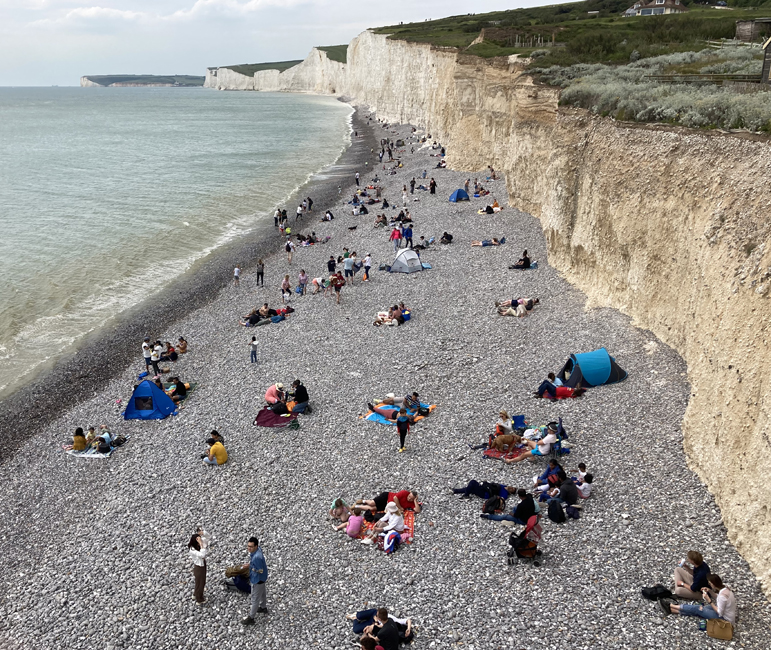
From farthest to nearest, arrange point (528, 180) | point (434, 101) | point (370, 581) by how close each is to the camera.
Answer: point (434, 101) < point (528, 180) < point (370, 581)

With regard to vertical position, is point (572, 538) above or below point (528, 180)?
below

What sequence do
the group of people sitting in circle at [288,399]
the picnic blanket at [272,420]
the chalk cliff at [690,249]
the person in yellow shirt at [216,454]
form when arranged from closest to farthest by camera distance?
the chalk cliff at [690,249] → the person in yellow shirt at [216,454] → the picnic blanket at [272,420] → the group of people sitting in circle at [288,399]

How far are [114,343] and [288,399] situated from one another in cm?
1042

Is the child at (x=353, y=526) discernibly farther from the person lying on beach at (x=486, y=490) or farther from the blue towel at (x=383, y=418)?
the blue towel at (x=383, y=418)

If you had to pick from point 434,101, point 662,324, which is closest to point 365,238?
point 662,324

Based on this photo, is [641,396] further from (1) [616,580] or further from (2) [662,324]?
(1) [616,580]

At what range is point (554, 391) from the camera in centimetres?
1534

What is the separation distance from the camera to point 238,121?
382 feet

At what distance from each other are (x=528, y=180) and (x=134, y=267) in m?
22.5

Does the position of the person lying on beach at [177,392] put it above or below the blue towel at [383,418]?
below

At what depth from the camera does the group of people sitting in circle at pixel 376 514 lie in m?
11.5

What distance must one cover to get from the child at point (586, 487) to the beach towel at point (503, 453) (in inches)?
72.8

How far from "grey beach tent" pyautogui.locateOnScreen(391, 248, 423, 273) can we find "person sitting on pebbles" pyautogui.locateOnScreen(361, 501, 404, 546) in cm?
1670

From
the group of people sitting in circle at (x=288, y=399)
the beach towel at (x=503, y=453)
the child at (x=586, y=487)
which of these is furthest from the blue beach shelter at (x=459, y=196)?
the child at (x=586, y=487)
